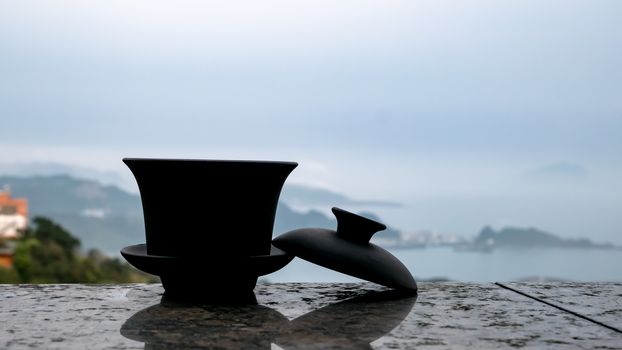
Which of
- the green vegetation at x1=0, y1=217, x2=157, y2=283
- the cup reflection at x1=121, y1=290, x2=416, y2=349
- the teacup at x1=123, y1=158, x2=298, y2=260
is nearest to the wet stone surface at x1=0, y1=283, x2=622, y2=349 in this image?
the cup reflection at x1=121, y1=290, x2=416, y2=349

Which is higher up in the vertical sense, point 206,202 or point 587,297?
point 206,202

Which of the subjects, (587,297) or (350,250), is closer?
(350,250)

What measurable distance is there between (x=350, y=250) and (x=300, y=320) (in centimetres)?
32

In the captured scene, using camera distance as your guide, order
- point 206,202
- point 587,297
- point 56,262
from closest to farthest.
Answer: point 206,202, point 587,297, point 56,262

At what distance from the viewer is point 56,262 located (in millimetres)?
29734

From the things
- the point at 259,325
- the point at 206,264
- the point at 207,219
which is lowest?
the point at 259,325

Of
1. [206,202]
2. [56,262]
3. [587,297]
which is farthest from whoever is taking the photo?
[56,262]

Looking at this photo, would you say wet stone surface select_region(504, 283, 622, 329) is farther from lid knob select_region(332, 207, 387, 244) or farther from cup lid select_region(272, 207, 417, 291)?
lid knob select_region(332, 207, 387, 244)

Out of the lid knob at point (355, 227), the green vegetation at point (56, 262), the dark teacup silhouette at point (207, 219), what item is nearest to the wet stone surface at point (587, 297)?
the lid knob at point (355, 227)

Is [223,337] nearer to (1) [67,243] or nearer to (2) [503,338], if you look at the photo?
(2) [503,338]

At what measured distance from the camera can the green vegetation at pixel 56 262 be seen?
2817cm

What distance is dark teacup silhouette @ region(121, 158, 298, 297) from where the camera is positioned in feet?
6.21

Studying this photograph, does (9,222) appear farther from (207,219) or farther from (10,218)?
(207,219)

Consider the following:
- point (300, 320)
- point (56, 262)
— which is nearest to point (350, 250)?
point (300, 320)
